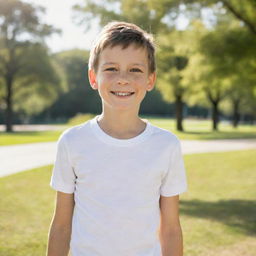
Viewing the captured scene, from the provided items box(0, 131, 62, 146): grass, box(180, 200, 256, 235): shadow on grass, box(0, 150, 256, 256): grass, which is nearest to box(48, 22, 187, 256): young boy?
box(0, 150, 256, 256): grass

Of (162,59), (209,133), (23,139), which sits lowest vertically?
(209,133)

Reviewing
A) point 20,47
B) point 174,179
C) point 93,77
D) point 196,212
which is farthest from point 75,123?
point 174,179

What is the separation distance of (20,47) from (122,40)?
33.3 metres

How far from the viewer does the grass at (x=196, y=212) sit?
17.4 ft

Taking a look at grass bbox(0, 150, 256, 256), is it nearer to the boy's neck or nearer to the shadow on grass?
the shadow on grass

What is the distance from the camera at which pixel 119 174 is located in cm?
188

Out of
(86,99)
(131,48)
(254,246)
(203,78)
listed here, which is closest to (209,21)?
(203,78)

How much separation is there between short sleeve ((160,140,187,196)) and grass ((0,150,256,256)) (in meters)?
3.34

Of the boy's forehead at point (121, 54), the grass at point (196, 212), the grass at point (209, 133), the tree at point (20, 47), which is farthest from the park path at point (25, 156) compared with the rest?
the tree at point (20, 47)

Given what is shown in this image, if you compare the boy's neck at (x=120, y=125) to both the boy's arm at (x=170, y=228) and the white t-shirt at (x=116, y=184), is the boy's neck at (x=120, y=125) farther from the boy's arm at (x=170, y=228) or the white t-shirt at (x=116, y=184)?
the boy's arm at (x=170, y=228)

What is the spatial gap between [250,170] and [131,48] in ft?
36.0

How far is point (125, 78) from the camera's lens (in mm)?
1962

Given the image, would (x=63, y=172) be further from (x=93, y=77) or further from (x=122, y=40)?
(x=122, y=40)

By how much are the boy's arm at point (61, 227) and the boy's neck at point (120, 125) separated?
1.19 ft
